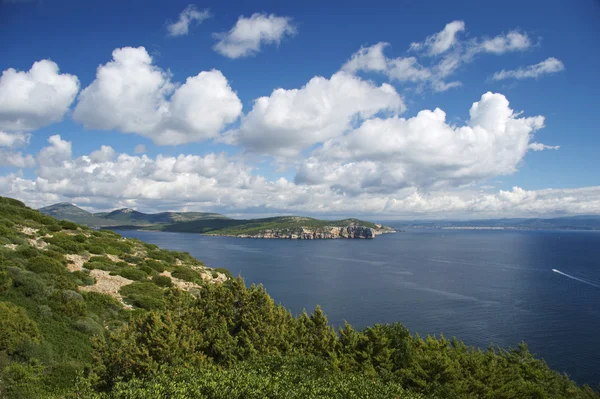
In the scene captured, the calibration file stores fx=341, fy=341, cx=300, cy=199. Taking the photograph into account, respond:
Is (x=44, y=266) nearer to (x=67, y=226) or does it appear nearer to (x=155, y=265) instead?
(x=155, y=265)

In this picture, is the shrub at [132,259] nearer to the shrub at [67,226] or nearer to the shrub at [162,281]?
the shrub at [162,281]

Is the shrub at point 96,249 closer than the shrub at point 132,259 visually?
Yes

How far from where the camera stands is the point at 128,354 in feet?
55.1

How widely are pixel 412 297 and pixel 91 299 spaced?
74.6 meters

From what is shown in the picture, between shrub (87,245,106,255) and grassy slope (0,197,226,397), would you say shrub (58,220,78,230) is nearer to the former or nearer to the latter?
grassy slope (0,197,226,397)

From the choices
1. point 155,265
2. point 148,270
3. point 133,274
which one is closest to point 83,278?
point 133,274

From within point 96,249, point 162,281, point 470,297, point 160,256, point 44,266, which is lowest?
point 470,297

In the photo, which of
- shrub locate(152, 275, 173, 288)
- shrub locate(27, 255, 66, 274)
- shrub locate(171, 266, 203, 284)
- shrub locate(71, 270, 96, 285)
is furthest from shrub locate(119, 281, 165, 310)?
shrub locate(171, 266, 203, 284)

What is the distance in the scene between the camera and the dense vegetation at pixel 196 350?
51.3 ft

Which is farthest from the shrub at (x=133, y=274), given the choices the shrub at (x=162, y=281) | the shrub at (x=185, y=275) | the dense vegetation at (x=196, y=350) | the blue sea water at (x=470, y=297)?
the blue sea water at (x=470, y=297)

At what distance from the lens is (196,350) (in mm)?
21359

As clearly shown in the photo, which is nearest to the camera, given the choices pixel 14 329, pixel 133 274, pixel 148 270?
pixel 14 329

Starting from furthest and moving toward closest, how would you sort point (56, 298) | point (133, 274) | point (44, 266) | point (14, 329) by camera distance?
point (133, 274), point (44, 266), point (56, 298), point (14, 329)

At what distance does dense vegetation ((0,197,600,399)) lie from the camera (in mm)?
15625
